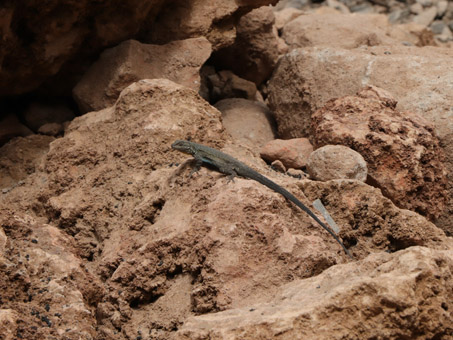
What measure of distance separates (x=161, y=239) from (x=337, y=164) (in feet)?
6.13

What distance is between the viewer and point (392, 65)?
284 inches

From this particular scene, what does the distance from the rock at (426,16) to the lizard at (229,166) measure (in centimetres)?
1106

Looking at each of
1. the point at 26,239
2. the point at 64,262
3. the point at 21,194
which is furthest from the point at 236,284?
the point at 21,194

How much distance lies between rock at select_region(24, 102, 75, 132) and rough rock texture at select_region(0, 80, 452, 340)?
2.30m

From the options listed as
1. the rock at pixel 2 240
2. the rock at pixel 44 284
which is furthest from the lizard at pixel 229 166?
the rock at pixel 2 240

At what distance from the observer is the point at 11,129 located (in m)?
7.79

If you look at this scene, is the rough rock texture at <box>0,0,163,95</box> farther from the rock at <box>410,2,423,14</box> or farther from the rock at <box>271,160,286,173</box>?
the rock at <box>410,2,423,14</box>

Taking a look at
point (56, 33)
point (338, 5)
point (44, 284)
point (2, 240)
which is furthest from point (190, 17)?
point (338, 5)

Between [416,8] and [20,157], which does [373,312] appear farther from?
[416,8]

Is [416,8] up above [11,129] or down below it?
below

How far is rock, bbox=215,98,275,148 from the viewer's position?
772 centimetres

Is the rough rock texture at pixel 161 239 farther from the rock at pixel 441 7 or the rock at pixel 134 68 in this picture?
the rock at pixel 441 7

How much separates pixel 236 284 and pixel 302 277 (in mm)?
403

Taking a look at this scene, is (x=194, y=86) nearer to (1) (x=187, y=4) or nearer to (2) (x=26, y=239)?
(1) (x=187, y=4)
